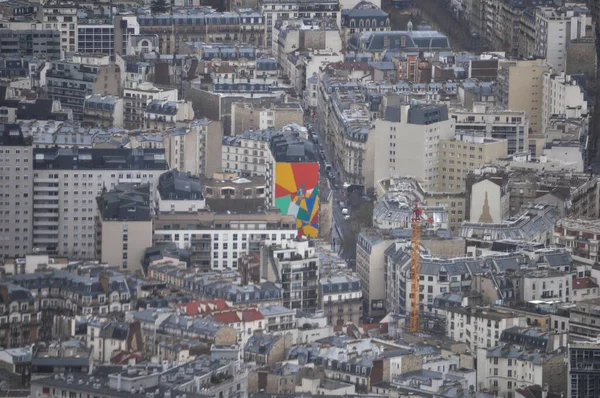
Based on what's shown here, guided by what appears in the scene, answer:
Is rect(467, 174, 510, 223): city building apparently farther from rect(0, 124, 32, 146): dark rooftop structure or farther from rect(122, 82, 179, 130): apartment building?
rect(122, 82, 179, 130): apartment building

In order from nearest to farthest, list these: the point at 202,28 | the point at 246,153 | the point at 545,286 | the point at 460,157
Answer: the point at 545,286, the point at 460,157, the point at 246,153, the point at 202,28

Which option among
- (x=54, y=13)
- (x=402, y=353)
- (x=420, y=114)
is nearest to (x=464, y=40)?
(x=54, y=13)

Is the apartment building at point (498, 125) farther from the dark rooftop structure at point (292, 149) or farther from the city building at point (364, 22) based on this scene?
the city building at point (364, 22)

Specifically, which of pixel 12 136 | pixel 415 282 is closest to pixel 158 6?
pixel 12 136

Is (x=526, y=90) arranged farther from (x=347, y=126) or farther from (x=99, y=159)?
(x=99, y=159)

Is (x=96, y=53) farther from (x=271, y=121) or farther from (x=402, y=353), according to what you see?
(x=402, y=353)

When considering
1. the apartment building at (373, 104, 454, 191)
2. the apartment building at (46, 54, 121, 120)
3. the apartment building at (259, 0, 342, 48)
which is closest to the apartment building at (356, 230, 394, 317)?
the apartment building at (373, 104, 454, 191)
